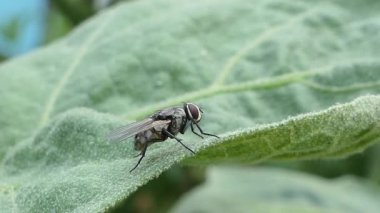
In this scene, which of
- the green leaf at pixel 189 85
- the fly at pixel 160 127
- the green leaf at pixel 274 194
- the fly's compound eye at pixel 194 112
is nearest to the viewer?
the green leaf at pixel 189 85

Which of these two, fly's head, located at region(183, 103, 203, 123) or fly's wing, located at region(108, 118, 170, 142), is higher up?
fly's wing, located at region(108, 118, 170, 142)

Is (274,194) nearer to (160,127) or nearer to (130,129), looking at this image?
(160,127)

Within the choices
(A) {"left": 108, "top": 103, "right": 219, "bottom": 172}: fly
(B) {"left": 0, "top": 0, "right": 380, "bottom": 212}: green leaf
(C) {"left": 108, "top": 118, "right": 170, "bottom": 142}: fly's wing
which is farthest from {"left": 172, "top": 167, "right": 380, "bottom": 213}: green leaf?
(C) {"left": 108, "top": 118, "right": 170, "bottom": 142}: fly's wing

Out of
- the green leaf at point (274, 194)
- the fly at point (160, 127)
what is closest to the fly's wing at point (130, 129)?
the fly at point (160, 127)

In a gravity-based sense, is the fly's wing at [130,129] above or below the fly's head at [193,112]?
above

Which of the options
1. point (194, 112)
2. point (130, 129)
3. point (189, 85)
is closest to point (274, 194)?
point (189, 85)

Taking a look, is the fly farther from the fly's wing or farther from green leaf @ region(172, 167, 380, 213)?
green leaf @ region(172, 167, 380, 213)

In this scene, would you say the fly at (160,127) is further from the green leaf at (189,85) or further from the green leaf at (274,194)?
the green leaf at (274,194)

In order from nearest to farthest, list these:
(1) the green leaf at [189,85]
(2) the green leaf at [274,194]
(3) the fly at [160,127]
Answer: (1) the green leaf at [189,85], (3) the fly at [160,127], (2) the green leaf at [274,194]

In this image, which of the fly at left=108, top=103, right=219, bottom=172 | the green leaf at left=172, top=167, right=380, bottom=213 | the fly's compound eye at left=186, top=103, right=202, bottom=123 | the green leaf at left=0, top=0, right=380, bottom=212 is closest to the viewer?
the green leaf at left=0, top=0, right=380, bottom=212
